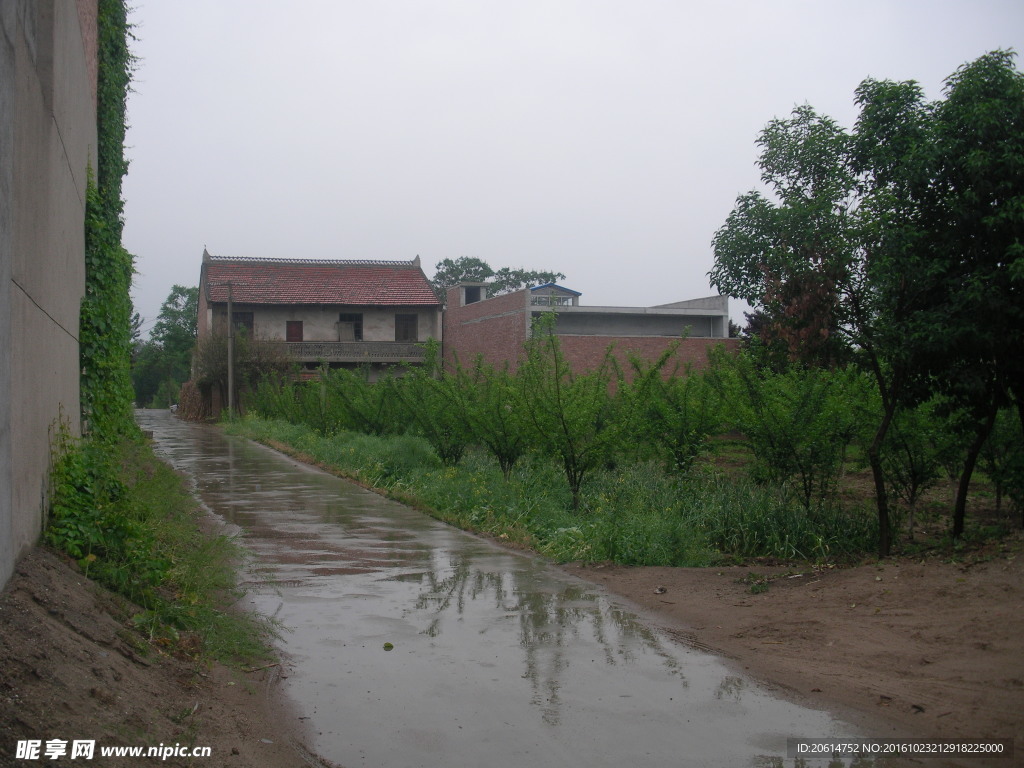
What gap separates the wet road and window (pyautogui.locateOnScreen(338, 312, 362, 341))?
123 feet

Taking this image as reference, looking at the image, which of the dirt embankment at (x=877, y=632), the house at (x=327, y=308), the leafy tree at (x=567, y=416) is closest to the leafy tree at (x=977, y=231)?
the dirt embankment at (x=877, y=632)

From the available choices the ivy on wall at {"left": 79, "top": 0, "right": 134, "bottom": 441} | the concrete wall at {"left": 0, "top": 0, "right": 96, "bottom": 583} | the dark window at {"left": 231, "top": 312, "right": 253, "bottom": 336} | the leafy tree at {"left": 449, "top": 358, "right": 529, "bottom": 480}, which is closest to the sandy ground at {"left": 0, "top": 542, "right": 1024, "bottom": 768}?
the concrete wall at {"left": 0, "top": 0, "right": 96, "bottom": 583}

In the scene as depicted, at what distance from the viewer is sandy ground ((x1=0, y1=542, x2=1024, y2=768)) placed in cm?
410

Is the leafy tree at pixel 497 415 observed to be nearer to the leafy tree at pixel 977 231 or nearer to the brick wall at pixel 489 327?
the leafy tree at pixel 977 231

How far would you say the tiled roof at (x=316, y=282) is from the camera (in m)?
46.8

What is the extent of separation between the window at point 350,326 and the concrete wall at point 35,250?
3791 cm

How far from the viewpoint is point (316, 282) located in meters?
48.4

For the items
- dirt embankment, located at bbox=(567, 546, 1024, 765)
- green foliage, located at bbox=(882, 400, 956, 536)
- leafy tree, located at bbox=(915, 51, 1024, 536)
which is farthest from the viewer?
green foliage, located at bbox=(882, 400, 956, 536)

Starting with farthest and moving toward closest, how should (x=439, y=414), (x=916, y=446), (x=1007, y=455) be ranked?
1. (x=439, y=414)
2. (x=1007, y=455)
3. (x=916, y=446)

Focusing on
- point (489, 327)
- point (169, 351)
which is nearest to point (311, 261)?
point (489, 327)

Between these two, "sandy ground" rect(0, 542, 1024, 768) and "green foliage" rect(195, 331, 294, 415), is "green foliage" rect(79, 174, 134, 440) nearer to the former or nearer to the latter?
"sandy ground" rect(0, 542, 1024, 768)

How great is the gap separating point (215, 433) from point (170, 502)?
25.5m

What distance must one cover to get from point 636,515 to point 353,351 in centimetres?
3602

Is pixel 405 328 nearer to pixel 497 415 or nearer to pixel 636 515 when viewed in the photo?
pixel 497 415
